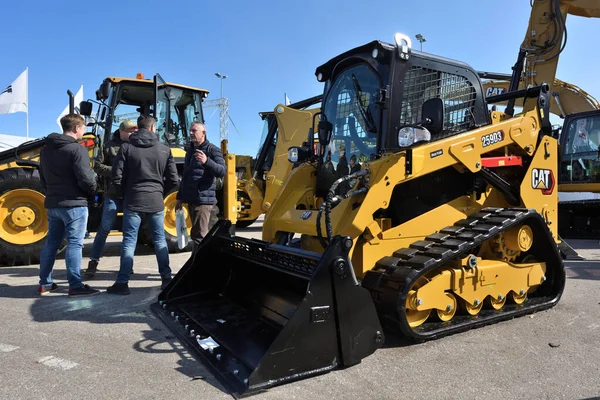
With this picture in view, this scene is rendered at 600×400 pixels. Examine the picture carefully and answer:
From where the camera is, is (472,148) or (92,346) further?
(472,148)

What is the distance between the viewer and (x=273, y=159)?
10836 mm

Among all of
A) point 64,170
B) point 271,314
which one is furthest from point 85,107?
point 271,314

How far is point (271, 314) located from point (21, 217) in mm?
5053

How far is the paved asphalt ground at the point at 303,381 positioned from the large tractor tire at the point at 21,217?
249cm

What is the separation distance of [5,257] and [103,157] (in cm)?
195

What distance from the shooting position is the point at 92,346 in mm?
3174

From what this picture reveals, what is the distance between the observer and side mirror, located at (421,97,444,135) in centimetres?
352

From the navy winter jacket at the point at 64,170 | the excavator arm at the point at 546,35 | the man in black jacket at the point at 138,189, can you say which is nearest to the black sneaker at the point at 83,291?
the man in black jacket at the point at 138,189

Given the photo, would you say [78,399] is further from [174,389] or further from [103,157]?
[103,157]

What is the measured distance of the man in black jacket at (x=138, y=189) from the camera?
461 centimetres

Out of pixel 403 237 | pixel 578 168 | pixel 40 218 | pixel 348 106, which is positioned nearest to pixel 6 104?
pixel 40 218

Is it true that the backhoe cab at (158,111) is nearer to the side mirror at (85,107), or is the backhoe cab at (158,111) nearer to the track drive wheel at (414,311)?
the side mirror at (85,107)

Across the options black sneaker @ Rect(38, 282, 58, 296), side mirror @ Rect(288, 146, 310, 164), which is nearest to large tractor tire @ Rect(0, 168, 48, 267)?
black sneaker @ Rect(38, 282, 58, 296)

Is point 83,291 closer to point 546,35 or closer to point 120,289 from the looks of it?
point 120,289
